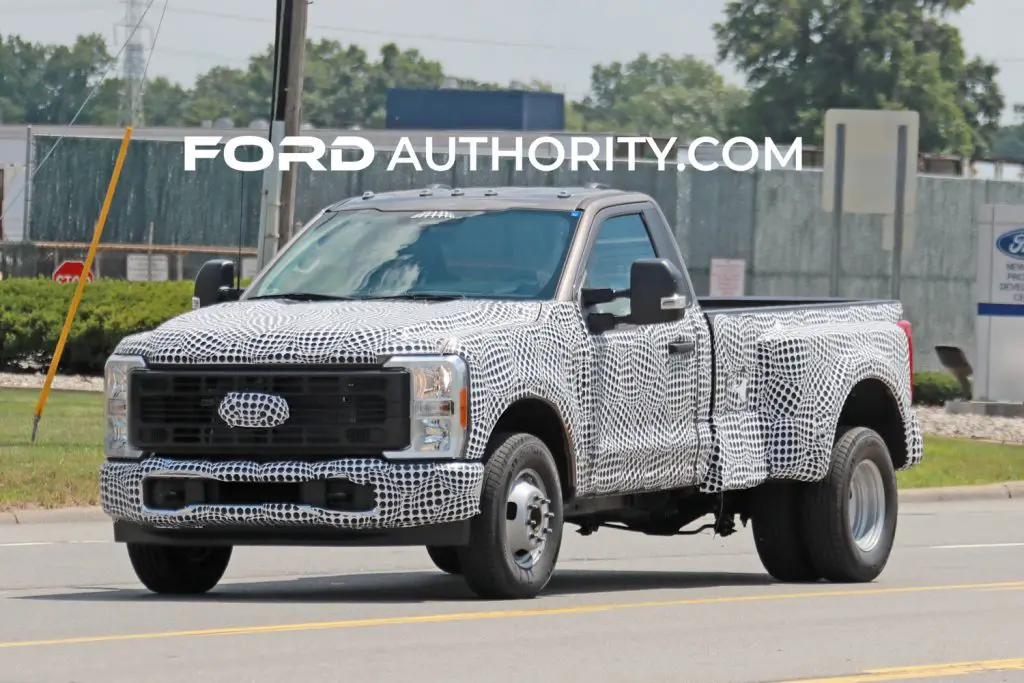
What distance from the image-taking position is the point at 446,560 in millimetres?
12789

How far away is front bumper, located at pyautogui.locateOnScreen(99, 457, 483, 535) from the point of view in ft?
34.0

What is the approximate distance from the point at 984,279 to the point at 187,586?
2237cm

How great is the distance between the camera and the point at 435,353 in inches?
408

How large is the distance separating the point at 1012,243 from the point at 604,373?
2165 centimetres

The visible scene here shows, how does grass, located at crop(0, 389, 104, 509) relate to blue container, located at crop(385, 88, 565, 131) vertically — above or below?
below

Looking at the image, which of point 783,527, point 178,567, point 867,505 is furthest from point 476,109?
point 178,567

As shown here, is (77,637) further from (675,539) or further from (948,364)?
(948,364)

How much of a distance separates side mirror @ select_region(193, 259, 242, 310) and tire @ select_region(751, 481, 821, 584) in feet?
10.5

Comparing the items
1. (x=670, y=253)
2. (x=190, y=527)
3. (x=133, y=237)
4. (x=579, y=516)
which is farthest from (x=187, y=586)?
(x=133, y=237)

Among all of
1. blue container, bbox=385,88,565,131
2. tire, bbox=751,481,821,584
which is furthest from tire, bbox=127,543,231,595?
blue container, bbox=385,88,565,131

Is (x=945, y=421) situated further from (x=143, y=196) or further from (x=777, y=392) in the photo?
(x=143, y=196)

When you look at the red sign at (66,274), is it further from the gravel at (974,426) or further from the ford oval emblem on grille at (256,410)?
the ford oval emblem on grille at (256,410)

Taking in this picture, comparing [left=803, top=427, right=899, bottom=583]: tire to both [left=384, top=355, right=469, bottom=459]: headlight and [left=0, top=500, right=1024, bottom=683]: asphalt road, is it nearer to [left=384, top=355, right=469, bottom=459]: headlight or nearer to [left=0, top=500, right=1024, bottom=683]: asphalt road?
[left=0, top=500, right=1024, bottom=683]: asphalt road

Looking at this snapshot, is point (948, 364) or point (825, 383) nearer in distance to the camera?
point (825, 383)
